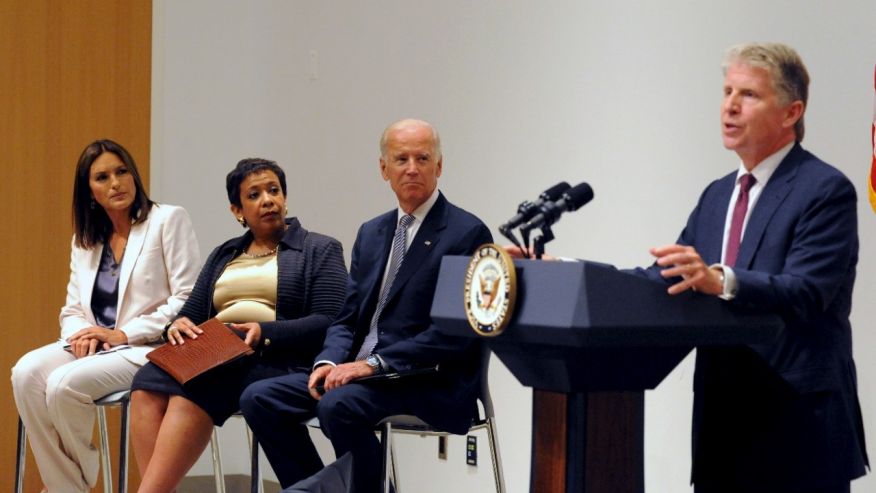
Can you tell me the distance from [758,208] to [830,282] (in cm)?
24

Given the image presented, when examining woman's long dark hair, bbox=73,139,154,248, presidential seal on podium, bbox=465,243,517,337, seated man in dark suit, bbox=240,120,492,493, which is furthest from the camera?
woman's long dark hair, bbox=73,139,154,248

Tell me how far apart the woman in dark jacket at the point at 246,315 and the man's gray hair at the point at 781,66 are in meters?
1.90

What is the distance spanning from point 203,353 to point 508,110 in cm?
151

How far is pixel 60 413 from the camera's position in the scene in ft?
13.9

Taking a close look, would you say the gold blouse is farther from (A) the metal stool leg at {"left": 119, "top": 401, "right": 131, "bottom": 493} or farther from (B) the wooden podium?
(B) the wooden podium

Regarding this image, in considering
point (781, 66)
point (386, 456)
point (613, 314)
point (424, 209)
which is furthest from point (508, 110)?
point (613, 314)

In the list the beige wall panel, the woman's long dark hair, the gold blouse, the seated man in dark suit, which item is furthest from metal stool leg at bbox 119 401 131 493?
the beige wall panel

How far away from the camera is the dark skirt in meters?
3.86

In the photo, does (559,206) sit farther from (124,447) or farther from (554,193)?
(124,447)

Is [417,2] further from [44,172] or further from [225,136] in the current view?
[44,172]

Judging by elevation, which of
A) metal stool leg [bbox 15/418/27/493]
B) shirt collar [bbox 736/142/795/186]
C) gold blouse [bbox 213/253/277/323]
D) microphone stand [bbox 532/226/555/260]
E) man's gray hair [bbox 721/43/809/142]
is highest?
man's gray hair [bbox 721/43/809/142]

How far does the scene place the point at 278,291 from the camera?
157 inches

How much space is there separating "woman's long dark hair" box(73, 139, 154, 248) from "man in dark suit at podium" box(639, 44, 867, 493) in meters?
2.71

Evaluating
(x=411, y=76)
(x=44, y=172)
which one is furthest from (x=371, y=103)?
(x=44, y=172)
